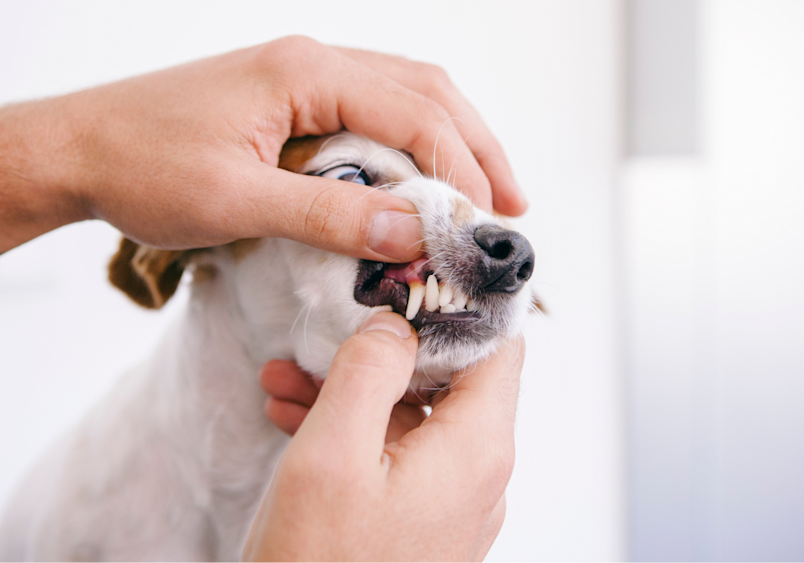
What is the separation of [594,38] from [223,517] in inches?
89.6

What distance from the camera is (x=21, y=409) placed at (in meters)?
1.35

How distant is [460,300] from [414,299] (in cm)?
6

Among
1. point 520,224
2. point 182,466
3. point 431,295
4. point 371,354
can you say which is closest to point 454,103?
point 431,295

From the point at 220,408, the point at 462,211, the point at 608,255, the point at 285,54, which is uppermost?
the point at 285,54

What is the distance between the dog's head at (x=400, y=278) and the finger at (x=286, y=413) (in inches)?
3.5

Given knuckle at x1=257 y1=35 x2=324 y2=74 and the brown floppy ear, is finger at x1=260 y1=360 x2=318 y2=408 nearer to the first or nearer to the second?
the brown floppy ear

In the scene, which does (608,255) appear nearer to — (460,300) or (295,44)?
(460,300)

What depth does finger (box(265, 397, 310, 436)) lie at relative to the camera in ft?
2.83

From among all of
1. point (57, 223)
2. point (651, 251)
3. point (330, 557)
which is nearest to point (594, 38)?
point (651, 251)

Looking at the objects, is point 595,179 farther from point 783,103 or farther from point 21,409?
point 21,409

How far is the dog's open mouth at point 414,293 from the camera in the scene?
0.64 meters

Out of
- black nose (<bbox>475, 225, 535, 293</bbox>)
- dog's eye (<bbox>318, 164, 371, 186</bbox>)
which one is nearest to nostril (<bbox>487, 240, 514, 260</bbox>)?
black nose (<bbox>475, 225, 535, 293</bbox>)

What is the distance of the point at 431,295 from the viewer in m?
0.64

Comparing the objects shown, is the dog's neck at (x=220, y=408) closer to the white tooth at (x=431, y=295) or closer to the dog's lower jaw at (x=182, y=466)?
the dog's lower jaw at (x=182, y=466)
